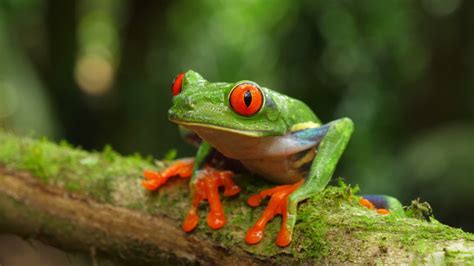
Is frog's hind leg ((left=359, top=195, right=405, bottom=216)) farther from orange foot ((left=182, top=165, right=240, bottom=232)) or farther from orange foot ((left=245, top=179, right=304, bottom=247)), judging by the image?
orange foot ((left=182, top=165, right=240, bottom=232))

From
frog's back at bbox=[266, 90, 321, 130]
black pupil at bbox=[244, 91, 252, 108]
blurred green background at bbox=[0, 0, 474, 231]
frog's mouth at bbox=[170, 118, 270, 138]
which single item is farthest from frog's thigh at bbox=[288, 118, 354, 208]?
blurred green background at bbox=[0, 0, 474, 231]

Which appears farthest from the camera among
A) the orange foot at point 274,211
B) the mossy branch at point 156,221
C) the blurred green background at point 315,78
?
the blurred green background at point 315,78

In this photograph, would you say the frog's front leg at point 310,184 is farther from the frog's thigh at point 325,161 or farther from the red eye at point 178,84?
the red eye at point 178,84

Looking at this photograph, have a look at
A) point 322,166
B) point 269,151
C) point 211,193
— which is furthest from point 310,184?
point 211,193

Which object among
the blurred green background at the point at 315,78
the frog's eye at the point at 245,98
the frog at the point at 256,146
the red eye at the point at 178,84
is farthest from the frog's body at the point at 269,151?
the blurred green background at the point at 315,78

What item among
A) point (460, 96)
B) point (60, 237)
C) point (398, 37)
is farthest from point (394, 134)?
point (60, 237)
